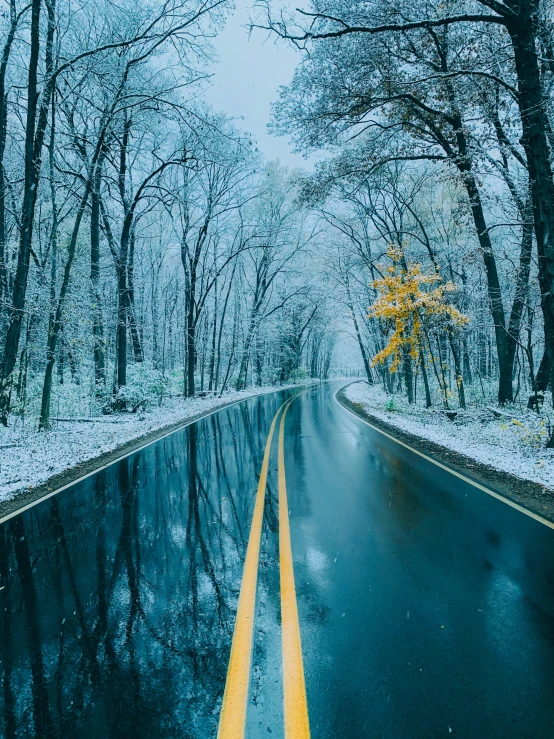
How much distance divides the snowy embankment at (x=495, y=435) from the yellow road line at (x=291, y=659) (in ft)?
17.7

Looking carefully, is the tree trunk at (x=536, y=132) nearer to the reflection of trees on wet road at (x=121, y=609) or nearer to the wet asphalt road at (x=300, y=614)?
the wet asphalt road at (x=300, y=614)

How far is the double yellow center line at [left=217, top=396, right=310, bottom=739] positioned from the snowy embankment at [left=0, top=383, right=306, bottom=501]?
18.2ft

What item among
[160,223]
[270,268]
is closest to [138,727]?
[160,223]

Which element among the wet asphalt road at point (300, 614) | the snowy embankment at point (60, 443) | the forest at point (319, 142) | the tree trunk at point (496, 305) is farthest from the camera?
the tree trunk at point (496, 305)

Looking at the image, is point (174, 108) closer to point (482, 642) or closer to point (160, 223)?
point (482, 642)

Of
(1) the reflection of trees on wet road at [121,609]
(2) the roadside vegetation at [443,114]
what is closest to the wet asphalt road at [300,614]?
(1) the reflection of trees on wet road at [121,609]

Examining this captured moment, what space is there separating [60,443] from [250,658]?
35.2 ft

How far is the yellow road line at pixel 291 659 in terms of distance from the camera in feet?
6.88

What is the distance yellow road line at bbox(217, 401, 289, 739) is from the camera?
211 cm

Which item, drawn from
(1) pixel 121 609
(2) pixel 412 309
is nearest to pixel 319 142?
(2) pixel 412 309

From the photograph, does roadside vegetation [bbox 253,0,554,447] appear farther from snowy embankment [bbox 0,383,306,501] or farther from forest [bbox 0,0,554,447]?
snowy embankment [bbox 0,383,306,501]

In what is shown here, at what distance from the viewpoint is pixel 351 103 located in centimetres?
1122

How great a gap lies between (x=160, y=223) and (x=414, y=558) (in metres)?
32.5

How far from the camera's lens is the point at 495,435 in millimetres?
11062
